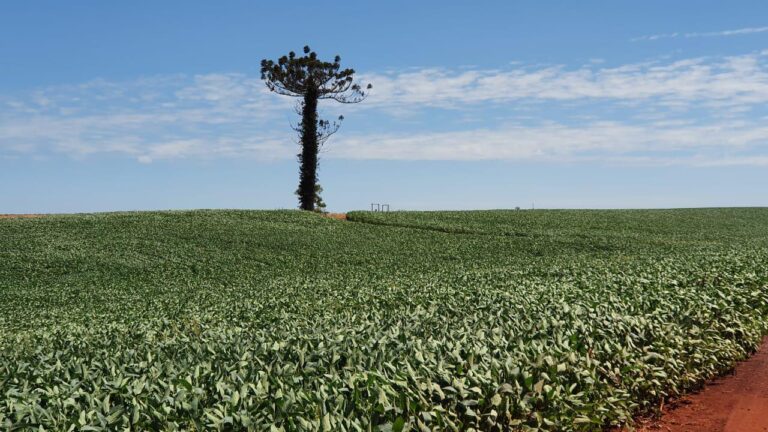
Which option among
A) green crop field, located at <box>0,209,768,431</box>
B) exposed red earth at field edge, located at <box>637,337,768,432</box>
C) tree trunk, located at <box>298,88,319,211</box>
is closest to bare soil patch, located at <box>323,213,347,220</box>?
tree trunk, located at <box>298,88,319,211</box>

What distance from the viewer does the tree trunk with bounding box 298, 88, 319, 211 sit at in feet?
167

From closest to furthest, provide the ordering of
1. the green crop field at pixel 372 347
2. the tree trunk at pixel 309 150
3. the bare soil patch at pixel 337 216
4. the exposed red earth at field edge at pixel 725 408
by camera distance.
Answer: the green crop field at pixel 372 347 < the exposed red earth at field edge at pixel 725 408 < the bare soil patch at pixel 337 216 < the tree trunk at pixel 309 150

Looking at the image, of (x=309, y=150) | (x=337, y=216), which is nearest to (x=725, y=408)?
(x=337, y=216)

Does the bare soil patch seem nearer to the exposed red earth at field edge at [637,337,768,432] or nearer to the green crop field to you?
the green crop field

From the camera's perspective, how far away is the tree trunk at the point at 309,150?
50.8 m

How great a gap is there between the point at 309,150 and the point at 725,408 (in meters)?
43.4

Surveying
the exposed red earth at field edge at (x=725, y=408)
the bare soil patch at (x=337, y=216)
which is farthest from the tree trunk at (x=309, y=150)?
the exposed red earth at field edge at (x=725, y=408)

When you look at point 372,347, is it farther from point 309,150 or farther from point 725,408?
point 309,150

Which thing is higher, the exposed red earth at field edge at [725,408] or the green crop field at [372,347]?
the green crop field at [372,347]

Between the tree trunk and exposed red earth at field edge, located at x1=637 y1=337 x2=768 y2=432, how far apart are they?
1652 inches

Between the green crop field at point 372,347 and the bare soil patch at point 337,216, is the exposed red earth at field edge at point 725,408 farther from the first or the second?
the bare soil patch at point 337,216

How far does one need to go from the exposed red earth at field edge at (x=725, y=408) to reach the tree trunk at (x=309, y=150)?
42.0 metres

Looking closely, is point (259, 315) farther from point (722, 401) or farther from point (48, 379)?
point (722, 401)

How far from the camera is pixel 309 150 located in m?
51.0
